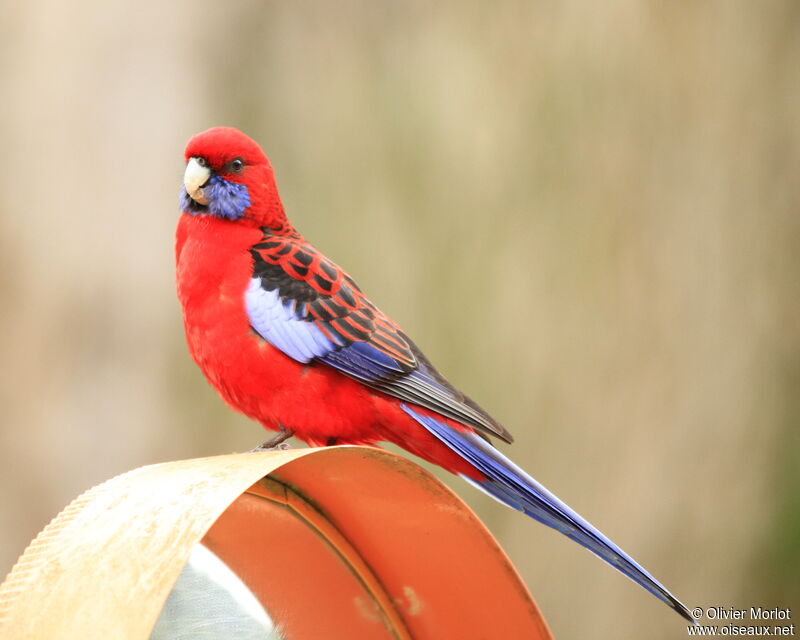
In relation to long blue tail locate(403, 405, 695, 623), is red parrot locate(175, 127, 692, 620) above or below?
above

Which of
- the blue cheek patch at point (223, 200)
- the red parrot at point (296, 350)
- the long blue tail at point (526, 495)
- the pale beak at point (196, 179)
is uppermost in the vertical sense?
the pale beak at point (196, 179)

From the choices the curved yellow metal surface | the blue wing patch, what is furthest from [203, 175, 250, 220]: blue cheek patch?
the curved yellow metal surface

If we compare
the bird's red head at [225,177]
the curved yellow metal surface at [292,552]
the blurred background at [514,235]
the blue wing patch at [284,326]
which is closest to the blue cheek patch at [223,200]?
the bird's red head at [225,177]

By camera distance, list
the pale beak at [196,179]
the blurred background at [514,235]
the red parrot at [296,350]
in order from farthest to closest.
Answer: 1. the blurred background at [514,235]
2. the pale beak at [196,179]
3. the red parrot at [296,350]

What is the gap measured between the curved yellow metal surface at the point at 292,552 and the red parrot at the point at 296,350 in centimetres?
53

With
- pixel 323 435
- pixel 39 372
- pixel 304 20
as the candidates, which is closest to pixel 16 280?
pixel 39 372

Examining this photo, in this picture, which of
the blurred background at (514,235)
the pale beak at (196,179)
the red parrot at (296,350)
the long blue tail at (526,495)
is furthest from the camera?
the blurred background at (514,235)

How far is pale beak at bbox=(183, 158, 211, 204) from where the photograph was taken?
8.98 ft

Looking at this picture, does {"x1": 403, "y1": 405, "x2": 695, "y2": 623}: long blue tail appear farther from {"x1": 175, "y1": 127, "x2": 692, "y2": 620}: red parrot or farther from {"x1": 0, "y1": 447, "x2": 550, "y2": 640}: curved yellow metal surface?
{"x1": 0, "y1": 447, "x2": 550, "y2": 640}: curved yellow metal surface

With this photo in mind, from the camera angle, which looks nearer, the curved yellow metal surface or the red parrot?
the curved yellow metal surface

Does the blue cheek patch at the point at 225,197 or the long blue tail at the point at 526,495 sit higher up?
the blue cheek patch at the point at 225,197

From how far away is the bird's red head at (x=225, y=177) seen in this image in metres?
2.76

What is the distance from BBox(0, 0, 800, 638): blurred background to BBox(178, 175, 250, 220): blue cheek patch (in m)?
2.40

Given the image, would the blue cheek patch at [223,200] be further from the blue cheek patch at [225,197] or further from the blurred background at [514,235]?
the blurred background at [514,235]
